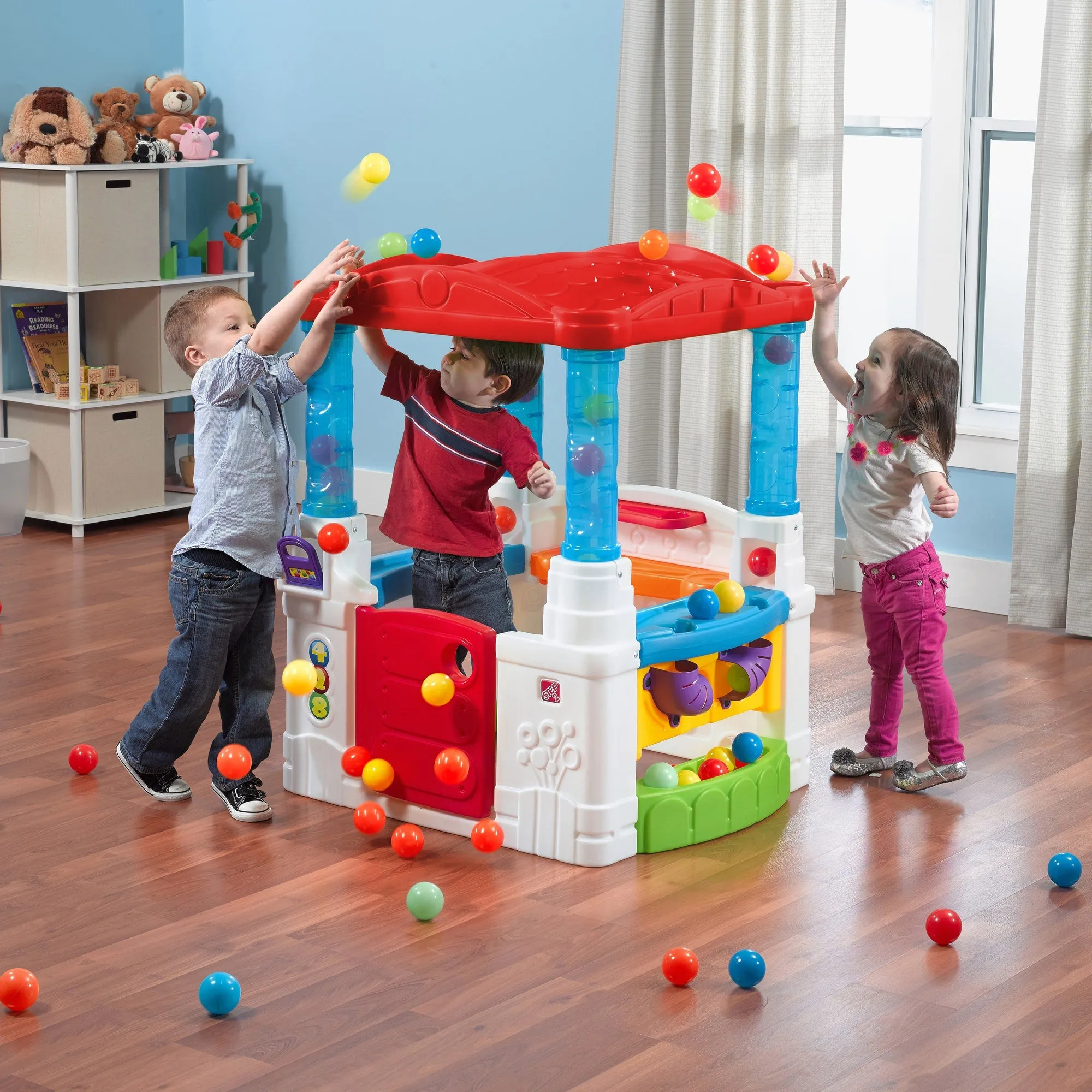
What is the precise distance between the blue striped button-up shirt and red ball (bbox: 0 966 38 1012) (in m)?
0.85

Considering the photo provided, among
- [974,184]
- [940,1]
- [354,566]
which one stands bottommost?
[354,566]

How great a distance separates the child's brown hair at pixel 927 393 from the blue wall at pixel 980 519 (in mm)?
1472

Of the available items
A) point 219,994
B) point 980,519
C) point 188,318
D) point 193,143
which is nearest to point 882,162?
point 980,519

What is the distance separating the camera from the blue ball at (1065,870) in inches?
104

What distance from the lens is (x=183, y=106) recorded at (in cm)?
557

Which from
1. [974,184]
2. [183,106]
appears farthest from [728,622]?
[183,106]

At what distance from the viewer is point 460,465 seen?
9.43ft

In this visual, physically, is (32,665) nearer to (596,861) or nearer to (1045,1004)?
(596,861)

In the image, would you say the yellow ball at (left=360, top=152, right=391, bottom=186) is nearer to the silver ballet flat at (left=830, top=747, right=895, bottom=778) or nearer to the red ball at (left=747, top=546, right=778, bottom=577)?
the red ball at (left=747, top=546, right=778, bottom=577)

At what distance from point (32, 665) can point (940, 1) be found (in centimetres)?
287

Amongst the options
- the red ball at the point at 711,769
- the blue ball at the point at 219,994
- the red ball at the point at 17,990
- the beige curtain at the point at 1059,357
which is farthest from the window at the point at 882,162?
the red ball at the point at 17,990

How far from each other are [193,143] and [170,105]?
172mm

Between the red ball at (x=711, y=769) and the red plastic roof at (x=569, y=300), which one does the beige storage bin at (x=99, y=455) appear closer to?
the red plastic roof at (x=569, y=300)

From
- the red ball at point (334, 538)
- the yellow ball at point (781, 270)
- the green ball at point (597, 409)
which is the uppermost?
the yellow ball at point (781, 270)
